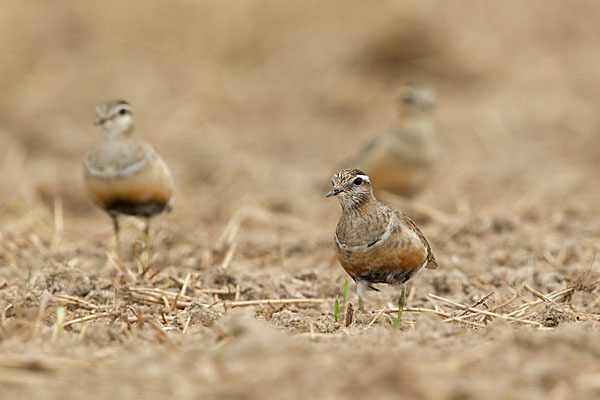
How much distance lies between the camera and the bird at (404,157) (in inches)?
369

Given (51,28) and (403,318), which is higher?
(51,28)

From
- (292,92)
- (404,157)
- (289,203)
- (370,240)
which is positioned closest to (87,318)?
(370,240)

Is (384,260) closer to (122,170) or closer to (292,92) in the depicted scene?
(122,170)

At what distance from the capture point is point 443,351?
4.09 meters

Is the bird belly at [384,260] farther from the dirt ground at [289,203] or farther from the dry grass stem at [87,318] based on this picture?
the dry grass stem at [87,318]

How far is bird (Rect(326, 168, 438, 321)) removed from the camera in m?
5.13

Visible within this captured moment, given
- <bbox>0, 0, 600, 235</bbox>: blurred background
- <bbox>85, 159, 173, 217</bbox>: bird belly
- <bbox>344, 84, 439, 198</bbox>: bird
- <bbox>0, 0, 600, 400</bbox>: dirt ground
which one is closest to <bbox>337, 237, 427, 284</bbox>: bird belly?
<bbox>0, 0, 600, 400</bbox>: dirt ground

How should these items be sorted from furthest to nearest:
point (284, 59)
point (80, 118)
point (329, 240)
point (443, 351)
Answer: point (284, 59), point (80, 118), point (329, 240), point (443, 351)

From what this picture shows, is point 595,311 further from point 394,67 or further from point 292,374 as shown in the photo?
point 394,67

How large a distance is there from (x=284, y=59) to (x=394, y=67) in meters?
2.01

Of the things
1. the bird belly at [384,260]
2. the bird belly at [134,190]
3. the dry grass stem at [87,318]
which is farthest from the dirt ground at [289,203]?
the bird belly at [134,190]

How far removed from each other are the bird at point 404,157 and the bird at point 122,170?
3.16 metres

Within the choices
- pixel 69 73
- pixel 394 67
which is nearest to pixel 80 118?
pixel 69 73

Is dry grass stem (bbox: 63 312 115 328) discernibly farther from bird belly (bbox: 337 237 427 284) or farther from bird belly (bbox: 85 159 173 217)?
bird belly (bbox: 85 159 173 217)
